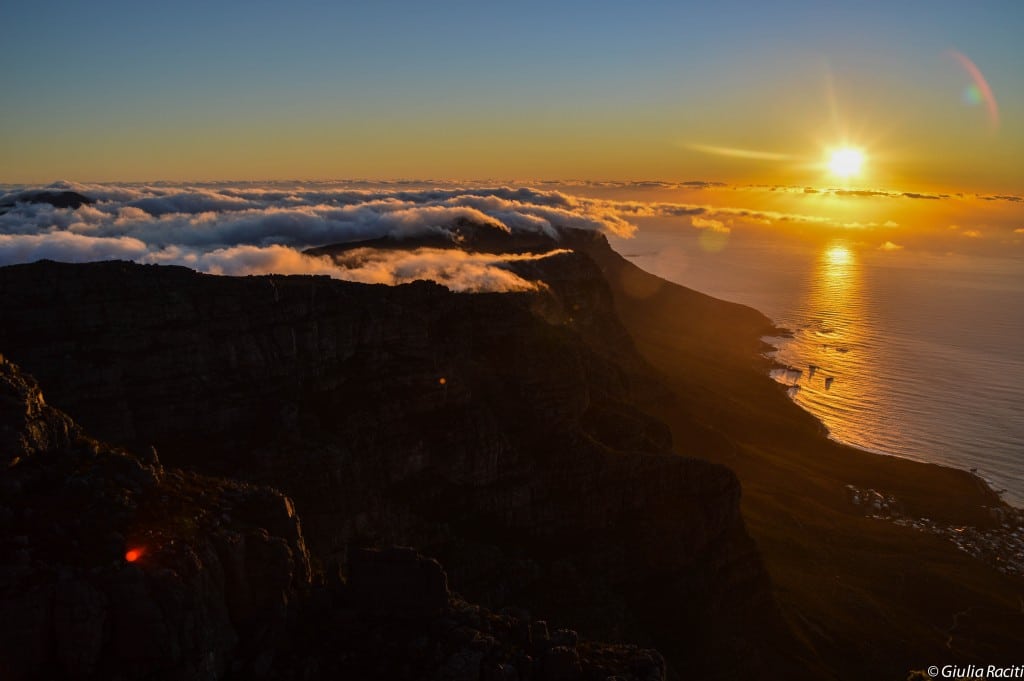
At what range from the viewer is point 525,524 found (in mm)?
79438

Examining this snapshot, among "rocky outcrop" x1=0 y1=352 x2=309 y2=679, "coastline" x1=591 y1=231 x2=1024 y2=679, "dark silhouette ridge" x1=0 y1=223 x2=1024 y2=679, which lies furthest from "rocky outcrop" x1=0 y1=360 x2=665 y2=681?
"coastline" x1=591 y1=231 x2=1024 y2=679

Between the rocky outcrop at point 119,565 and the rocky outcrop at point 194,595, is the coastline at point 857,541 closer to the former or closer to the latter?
the rocky outcrop at point 194,595

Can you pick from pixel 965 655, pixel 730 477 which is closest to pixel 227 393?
pixel 730 477

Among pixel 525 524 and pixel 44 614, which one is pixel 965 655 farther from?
pixel 44 614

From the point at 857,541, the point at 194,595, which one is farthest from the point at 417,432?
the point at 857,541

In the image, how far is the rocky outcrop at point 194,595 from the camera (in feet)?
94.9

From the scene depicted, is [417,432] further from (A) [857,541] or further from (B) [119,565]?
(A) [857,541]

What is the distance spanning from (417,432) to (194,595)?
45128mm

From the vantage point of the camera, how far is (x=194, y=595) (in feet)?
104

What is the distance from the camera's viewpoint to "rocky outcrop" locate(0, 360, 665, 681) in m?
28.9

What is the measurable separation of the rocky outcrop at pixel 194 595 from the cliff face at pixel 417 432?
24.1 metres

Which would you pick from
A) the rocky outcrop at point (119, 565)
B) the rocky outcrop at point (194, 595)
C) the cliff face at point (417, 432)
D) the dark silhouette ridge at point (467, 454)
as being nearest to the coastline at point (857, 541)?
the dark silhouette ridge at point (467, 454)

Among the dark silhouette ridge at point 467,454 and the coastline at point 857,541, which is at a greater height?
the dark silhouette ridge at point 467,454

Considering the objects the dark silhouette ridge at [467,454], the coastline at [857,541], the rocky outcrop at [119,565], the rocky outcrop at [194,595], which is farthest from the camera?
the coastline at [857,541]
